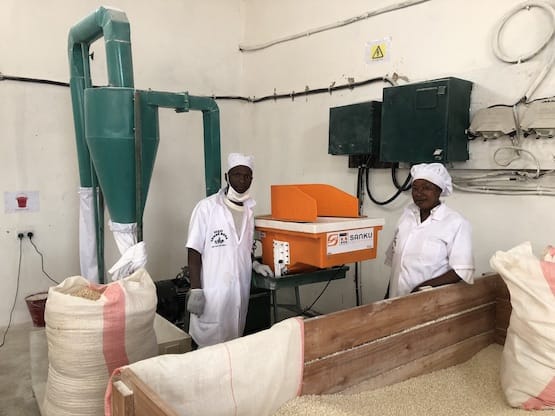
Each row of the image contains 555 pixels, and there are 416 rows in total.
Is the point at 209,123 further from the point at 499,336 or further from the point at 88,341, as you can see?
the point at 499,336

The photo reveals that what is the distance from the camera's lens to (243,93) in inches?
163

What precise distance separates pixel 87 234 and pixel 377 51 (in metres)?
2.14

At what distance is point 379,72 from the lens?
295cm

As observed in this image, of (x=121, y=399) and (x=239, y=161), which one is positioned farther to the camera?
(x=239, y=161)

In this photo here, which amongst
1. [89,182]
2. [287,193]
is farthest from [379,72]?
[89,182]

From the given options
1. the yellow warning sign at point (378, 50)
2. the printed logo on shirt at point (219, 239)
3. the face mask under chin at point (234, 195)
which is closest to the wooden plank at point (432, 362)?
the printed logo on shirt at point (219, 239)

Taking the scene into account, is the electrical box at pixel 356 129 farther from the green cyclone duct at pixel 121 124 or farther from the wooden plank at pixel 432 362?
the wooden plank at pixel 432 362

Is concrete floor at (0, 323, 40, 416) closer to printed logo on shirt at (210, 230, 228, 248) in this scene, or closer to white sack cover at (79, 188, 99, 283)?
white sack cover at (79, 188, 99, 283)

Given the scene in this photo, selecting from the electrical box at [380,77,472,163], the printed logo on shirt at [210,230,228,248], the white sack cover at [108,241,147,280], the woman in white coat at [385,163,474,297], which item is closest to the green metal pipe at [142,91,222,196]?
the printed logo on shirt at [210,230,228,248]

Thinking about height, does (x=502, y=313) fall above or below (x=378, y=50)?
below

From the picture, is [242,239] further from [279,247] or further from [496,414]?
[496,414]

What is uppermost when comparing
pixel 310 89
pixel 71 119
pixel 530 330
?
pixel 310 89

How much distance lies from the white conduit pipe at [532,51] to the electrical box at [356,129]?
70cm

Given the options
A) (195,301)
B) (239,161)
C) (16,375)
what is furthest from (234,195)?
(16,375)
